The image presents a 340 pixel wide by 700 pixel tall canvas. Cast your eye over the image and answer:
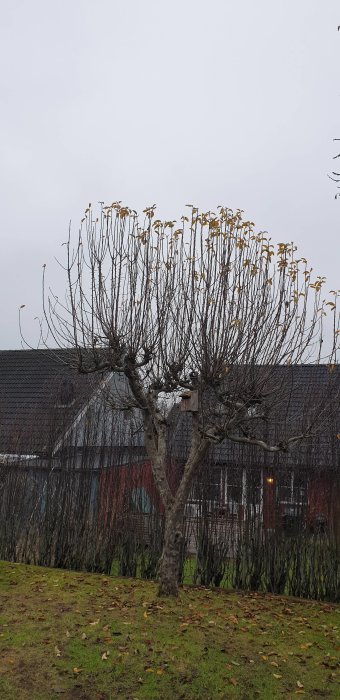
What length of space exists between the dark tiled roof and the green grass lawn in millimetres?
2961

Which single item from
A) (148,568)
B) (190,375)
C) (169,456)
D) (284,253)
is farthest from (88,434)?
(284,253)

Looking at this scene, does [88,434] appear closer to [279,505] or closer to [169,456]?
[169,456]

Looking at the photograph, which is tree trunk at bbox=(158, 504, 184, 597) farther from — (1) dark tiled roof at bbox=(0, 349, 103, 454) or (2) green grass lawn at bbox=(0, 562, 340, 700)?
(1) dark tiled roof at bbox=(0, 349, 103, 454)

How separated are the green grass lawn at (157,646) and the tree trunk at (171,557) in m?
0.26

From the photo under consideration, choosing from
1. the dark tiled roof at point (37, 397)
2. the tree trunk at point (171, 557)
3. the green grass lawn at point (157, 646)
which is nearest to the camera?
the green grass lawn at point (157, 646)

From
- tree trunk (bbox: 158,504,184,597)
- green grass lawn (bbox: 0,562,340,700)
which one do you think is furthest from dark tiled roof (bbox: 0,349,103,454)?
green grass lawn (bbox: 0,562,340,700)

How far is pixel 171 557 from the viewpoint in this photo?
6.92 m

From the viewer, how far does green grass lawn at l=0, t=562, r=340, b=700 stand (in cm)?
454

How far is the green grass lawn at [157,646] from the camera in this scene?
4539 millimetres

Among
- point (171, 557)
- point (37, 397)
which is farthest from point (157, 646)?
point (37, 397)

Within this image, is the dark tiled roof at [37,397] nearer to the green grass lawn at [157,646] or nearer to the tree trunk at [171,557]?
the tree trunk at [171,557]

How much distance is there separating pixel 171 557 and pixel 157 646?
5.59 feet

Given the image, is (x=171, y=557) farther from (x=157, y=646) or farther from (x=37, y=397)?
(x=37, y=397)

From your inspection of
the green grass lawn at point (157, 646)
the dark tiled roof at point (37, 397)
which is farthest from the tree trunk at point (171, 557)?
the dark tiled roof at point (37, 397)
